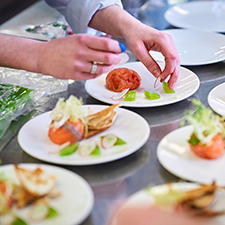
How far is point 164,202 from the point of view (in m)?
0.80

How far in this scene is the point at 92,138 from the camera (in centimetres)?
124

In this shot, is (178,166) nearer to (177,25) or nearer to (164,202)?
(164,202)

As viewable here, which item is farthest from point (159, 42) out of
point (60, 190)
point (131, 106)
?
point (60, 190)

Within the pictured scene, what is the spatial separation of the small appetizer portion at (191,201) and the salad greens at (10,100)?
0.76 m

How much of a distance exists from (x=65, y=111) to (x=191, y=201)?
21.7 inches

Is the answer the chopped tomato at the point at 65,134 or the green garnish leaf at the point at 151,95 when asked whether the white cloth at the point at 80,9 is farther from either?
the chopped tomato at the point at 65,134

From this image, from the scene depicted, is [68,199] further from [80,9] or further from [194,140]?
[80,9]

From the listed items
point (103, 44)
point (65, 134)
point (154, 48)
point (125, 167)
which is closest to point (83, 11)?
point (154, 48)

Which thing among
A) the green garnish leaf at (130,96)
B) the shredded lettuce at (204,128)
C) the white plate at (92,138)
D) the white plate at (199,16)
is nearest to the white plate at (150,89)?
the green garnish leaf at (130,96)

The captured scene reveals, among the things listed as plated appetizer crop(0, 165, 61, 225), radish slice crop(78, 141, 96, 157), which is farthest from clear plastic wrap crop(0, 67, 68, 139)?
plated appetizer crop(0, 165, 61, 225)

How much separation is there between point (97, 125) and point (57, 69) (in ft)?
0.80

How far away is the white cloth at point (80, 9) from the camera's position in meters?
1.94

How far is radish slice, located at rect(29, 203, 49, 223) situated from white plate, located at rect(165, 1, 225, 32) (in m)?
1.96

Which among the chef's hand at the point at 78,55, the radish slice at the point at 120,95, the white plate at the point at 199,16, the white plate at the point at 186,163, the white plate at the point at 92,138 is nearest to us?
the white plate at the point at 186,163
